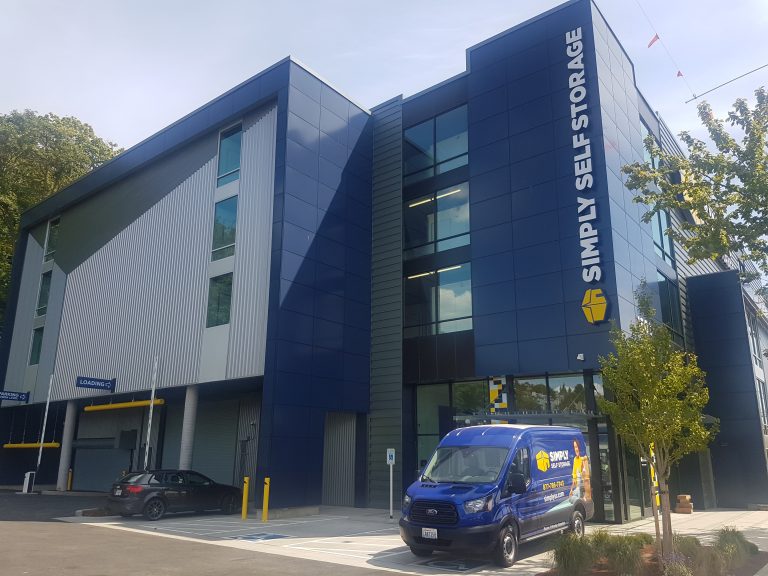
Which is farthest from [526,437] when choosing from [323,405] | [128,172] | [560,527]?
[128,172]

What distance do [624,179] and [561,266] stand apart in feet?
13.9

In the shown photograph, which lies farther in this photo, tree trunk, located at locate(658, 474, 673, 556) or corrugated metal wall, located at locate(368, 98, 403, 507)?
corrugated metal wall, located at locate(368, 98, 403, 507)

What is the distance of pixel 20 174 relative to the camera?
4300cm

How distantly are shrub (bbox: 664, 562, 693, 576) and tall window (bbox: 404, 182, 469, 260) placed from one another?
14.5m

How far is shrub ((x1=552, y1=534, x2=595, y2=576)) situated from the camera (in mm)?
9266

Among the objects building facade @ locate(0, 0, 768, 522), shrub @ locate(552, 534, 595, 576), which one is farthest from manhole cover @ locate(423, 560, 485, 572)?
building facade @ locate(0, 0, 768, 522)

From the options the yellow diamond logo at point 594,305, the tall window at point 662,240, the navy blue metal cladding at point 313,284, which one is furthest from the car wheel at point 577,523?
the tall window at point 662,240

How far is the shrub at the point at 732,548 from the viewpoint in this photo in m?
9.97

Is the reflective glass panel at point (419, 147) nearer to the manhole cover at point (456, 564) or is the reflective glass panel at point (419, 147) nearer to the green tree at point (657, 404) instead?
the green tree at point (657, 404)

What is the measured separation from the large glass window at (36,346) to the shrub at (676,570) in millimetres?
31786

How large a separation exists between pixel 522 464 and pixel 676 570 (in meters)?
3.49

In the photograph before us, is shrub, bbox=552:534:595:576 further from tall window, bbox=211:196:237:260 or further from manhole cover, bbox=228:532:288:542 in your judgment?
tall window, bbox=211:196:237:260

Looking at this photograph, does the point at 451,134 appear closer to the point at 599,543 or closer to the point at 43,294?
the point at 599,543

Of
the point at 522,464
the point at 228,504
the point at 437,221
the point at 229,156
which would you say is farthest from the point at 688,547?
the point at 229,156
